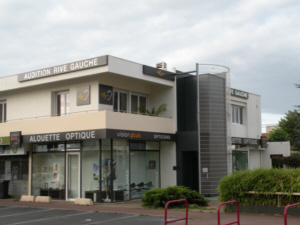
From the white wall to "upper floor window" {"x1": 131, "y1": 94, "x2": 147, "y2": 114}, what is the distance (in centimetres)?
218

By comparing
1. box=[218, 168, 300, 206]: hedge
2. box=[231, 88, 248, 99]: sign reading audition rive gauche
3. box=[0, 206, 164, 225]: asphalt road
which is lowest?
box=[0, 206, 164, 225]: asphalt road

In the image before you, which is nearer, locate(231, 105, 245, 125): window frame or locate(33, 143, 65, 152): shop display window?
locate(33, 143, 65, 152): shop display window

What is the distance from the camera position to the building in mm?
18672

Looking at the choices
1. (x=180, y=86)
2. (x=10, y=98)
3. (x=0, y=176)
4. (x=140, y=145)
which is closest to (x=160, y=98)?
(x=180, y=86)

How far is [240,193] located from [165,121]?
7.82 metres

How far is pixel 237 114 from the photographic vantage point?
27.8 m

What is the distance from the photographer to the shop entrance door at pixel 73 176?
19611 mm

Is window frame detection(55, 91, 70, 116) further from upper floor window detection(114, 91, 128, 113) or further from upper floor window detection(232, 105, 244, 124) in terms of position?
upper floor window detection(232, 105, 244, 124)

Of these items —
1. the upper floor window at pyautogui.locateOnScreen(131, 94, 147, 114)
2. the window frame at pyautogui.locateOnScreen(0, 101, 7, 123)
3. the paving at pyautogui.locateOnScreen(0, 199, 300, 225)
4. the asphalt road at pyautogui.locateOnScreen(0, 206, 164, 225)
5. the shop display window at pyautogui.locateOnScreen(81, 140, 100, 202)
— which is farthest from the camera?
the window frame at pyautogui.locateOnScreen(0, 101, 7, 123)

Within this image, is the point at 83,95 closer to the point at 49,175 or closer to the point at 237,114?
the point at 49,175

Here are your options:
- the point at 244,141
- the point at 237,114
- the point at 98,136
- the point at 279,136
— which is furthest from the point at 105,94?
the point at 279,136

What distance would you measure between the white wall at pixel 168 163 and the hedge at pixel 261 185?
6697 mm

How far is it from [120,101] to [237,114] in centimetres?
1036

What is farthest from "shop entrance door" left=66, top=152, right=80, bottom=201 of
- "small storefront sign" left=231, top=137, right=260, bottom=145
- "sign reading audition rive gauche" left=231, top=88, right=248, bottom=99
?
"sign reading audition rive gauche" left=231, top=88, right=248, bottom=99
